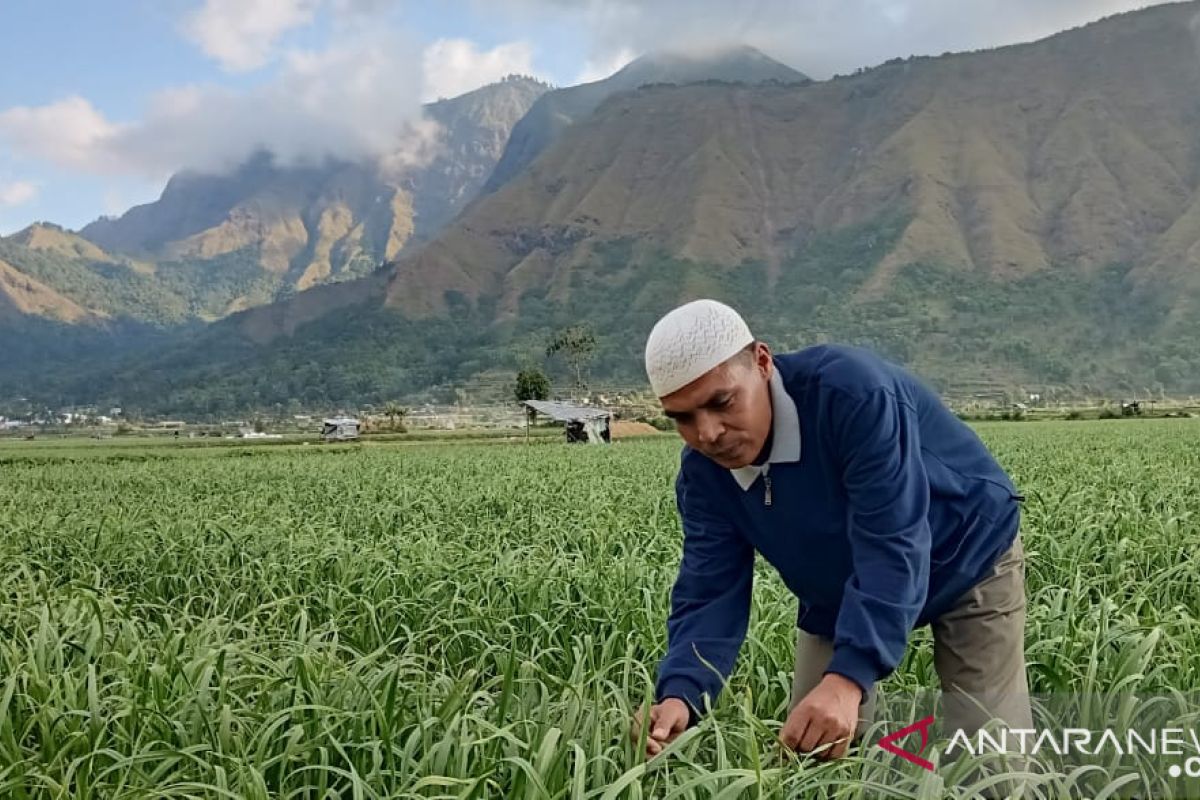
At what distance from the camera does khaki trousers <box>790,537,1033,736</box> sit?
259cm

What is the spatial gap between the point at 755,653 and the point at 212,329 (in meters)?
196

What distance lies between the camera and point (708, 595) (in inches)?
105

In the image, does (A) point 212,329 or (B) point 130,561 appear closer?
(B) point 130,561

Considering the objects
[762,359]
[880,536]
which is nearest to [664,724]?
[880,536]

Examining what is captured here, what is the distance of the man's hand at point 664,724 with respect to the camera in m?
2.31

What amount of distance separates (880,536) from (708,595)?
674 mm

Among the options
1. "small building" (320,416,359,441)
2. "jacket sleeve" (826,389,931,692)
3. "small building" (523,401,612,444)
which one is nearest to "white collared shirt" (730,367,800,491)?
"jacket sleeve" (826,389,931,692)

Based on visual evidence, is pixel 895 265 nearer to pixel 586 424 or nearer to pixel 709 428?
pixel 586 424

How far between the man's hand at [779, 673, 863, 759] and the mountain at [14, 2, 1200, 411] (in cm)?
10536

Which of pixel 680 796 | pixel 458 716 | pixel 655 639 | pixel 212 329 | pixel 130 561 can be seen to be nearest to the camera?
pixel 680 796

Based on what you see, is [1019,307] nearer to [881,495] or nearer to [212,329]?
[881,495]

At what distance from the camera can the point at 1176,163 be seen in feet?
502

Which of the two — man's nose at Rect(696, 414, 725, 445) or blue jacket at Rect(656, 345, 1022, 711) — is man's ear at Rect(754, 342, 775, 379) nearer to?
blue jacket at Rect(656, 345, 1022, 711)

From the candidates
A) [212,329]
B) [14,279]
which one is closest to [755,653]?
[212,329]
